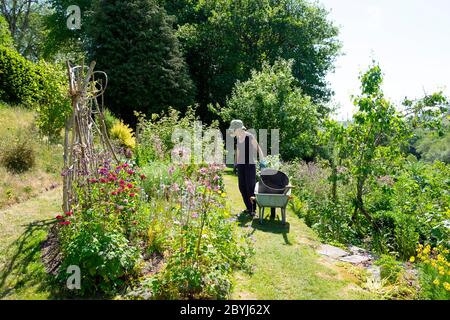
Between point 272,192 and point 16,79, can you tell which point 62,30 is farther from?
point 272,192

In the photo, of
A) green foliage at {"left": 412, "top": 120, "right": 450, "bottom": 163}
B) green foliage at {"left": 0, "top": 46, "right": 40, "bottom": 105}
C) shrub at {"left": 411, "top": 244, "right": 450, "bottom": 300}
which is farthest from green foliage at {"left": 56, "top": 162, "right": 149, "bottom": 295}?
green foliage at {"left": 412, "top": 120, "right": 450, "bottom": 163}

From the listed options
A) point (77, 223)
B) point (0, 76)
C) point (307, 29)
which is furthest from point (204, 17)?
point (77, 223)

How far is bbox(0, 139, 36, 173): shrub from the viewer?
25.0ft

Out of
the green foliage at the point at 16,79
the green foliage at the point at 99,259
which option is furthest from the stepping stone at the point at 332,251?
the green foliage at the point at 16,79

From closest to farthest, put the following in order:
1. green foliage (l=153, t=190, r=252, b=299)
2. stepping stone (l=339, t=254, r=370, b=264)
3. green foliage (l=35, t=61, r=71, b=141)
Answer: green foliage (l=153, t=190, r=252, b=299), stepping stone (l=339, t=254, r=370, b=264), green foliage (l=35, t=61, r=71, b=141)

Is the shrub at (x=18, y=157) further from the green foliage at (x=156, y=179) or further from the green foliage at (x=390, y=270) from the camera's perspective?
the green foliage at (x=390, y=270)

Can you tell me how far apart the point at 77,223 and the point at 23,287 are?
0.78m

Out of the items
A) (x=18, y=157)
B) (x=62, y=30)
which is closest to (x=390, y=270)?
(x=18, y=157)

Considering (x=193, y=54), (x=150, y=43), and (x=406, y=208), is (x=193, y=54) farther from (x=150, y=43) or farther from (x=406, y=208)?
(x=406, y=208)

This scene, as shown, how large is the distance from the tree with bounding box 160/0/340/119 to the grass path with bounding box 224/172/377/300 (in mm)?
16335

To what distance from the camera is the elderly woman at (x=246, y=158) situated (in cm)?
662

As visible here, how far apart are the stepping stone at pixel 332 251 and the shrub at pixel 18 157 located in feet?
20.2

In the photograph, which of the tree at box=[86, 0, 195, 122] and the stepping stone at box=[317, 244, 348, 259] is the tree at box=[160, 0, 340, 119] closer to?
the tree at box=[86, 0, 195, 122]
